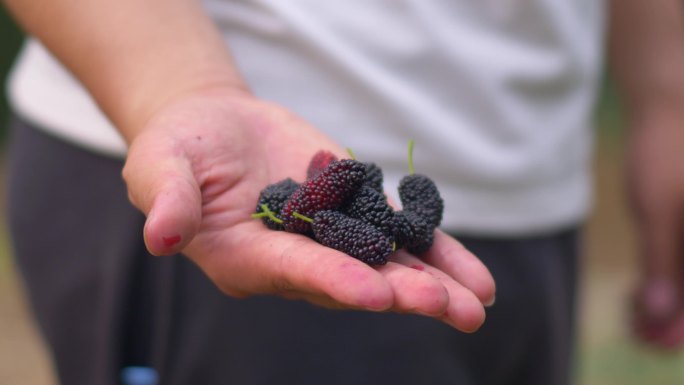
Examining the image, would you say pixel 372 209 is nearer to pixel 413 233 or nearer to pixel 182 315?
pixel 413 233

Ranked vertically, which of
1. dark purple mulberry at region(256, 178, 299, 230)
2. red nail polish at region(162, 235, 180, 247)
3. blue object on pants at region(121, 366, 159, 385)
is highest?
red nail polish at region(162, 235, 180, 247)

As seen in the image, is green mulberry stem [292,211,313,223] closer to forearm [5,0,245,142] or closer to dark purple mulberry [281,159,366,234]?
dark purple mulberry [281,159,366,234]

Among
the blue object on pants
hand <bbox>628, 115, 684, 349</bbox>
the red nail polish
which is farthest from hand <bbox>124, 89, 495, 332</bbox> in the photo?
hand <bbox>628, 115, 684, 349</bbox>

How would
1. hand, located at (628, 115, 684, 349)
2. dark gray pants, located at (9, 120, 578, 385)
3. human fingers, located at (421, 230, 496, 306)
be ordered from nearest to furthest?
human fingers, located at (421, 230, 496, 306), dark gray pants, located at (9, 120, 578, 385), hand, located at (628, 115, 684, 349)

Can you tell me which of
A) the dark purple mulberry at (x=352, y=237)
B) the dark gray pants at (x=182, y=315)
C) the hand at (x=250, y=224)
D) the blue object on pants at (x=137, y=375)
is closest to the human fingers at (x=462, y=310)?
the hand at (x=250, y=224)

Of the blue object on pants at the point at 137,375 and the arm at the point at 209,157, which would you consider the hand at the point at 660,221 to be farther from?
the blue object on pants at the point at 137,375

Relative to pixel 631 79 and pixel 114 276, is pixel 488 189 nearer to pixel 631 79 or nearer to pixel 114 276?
pixel 114 276

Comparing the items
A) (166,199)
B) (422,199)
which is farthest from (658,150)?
(166,199)
